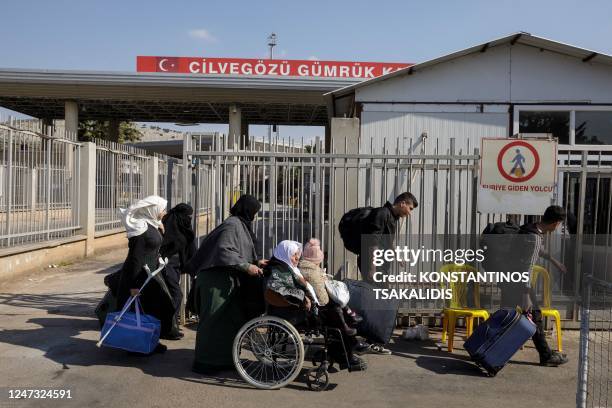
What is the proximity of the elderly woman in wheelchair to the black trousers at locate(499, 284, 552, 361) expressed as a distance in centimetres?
192

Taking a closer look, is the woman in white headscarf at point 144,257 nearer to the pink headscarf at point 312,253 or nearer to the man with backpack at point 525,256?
the pink headscarf at point 312,253

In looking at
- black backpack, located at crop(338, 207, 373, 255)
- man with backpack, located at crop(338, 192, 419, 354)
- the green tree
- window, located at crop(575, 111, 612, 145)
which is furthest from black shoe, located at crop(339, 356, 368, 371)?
the green tree

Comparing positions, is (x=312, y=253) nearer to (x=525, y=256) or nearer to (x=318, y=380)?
(x=318, y=380)

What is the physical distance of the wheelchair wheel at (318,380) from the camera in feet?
16.8

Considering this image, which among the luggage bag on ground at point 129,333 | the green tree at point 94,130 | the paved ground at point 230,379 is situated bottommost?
the paved ground at point 230,379

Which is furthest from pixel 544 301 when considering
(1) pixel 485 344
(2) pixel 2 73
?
(2) pixel 2 73

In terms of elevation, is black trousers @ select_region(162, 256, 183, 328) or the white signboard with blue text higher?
the white signboard with blue text

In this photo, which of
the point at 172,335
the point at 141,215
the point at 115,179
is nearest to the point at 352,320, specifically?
the point at 172,335

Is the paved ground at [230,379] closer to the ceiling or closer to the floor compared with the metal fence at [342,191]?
closer to the floor

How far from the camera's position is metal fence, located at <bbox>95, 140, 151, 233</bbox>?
1406 cm

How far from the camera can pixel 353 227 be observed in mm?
6445

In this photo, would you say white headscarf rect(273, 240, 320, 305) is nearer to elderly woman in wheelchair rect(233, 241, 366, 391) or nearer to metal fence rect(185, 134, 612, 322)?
elderly woman in wheelchair rect(233, 241, 366, 391)

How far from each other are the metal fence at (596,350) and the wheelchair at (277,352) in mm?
1979

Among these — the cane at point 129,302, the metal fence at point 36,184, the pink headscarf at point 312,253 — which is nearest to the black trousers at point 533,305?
the pink headscarf at point 312,253
